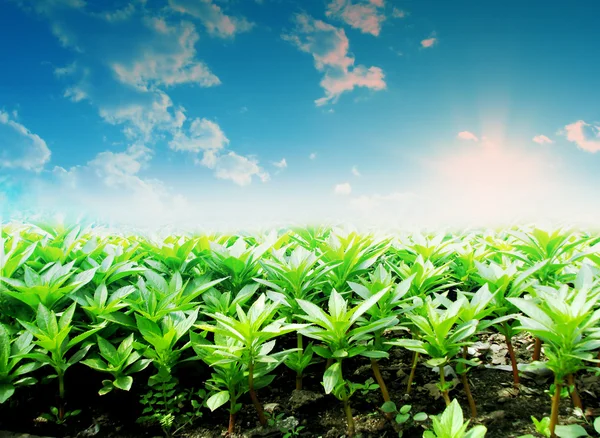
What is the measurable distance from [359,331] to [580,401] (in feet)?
2.93

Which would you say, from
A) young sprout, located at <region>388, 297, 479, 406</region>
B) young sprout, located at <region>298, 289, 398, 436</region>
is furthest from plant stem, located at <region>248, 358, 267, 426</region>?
young sprout, located at <region>388, 297, 479, 406</region>

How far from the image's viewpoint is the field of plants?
1404mm

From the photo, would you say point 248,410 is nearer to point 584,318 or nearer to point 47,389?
point 47,389

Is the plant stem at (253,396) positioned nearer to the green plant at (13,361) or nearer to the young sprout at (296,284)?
the young sprout at (296,284)

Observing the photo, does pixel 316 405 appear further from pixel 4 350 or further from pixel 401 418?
pixel 4 350

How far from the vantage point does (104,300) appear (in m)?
1.76

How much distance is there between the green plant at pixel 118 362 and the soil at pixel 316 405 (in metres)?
0.20

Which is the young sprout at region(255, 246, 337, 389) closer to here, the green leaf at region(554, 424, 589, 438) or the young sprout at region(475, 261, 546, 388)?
the young sprout at region(475, 261, 546, 388)

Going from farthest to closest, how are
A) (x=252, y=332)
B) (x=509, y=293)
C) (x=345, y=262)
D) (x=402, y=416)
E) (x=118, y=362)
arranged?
1. (x=345, y=262)
2. (x=509, y=293)
3. (x=118, y=362)
4. (x=402, y=416)
5. (x=252, y=332)

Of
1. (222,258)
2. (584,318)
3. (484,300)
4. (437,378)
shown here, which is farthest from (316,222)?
(584,318)

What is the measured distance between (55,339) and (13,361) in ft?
0.63

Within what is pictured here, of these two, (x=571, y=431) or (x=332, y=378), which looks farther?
(x=332, y=378)

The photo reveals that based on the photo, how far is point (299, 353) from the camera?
165 centimetres

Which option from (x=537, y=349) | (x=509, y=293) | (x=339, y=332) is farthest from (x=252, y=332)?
(x=537, y=349)
